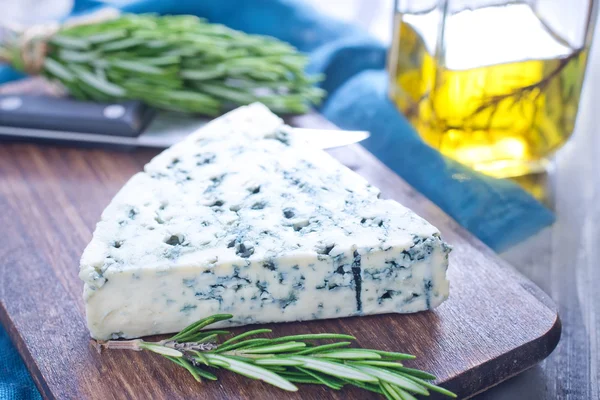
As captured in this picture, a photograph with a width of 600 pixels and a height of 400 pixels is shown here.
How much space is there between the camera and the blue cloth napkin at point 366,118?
1.92 meters

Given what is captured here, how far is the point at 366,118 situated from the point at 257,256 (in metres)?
0.97

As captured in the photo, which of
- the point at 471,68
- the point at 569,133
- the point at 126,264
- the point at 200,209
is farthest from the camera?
the point at 569,133

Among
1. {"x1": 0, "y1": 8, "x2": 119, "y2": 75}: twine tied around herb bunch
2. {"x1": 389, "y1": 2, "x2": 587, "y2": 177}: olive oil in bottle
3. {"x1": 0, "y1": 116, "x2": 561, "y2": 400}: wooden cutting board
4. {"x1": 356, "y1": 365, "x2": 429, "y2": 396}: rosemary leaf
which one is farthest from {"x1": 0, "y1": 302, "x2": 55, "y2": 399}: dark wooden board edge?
{"x1": 389, "y1": 2, "x2": 587, "y2": 177}: olive oil in bottle

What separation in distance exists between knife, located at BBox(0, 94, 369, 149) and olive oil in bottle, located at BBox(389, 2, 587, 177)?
1.16 feet

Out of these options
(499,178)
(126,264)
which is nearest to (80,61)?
(126,264)

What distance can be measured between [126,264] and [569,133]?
4.51 ft

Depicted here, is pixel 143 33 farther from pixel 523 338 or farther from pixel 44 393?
pixel 523 338

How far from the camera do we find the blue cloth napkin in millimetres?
1917

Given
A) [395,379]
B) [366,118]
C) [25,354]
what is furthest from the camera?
[366,118]

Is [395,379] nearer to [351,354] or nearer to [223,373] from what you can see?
[351,354]

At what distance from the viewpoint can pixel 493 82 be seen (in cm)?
191

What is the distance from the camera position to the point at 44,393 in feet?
4.72

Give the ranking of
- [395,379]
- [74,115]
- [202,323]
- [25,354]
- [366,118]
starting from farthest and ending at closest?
[366,118] → [74,115] → [25,354] → [202,323] → [395,379]

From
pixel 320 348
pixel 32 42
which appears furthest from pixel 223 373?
pixel 32 42
